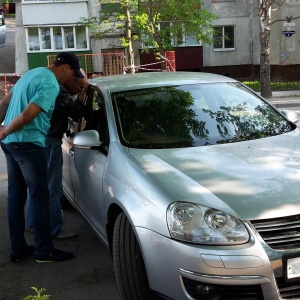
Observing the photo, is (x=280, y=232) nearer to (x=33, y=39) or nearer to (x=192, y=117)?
(x=192, y=117)

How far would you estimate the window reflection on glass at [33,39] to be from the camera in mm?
26266

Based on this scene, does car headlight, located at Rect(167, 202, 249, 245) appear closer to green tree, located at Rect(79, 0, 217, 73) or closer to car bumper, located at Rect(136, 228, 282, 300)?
car bumper, located at Rect(136, 228, 282, 300)

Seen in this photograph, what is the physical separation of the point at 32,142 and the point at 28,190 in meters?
0.48

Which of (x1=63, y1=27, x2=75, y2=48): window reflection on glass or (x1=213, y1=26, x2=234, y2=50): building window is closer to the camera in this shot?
(x1=63, y1=27, x2=75, y2=48): window reflection on glass

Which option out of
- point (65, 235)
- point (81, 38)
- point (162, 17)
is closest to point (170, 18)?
point (162, 17)

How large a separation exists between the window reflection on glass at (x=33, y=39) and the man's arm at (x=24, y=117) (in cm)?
Answer: 2394

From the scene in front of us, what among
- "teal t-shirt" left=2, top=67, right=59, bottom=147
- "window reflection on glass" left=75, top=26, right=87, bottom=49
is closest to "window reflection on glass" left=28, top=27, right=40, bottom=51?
"window reflection on glass" left=75, top=26, right=87, bottom=49

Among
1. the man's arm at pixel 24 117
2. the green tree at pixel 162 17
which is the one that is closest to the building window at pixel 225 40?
the green tree at pixel 162 17

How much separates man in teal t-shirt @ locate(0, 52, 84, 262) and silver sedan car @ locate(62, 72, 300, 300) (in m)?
0.34

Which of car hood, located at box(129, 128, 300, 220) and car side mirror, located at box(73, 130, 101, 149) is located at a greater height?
car side mirror, located at box(73, 130, 101, 149)

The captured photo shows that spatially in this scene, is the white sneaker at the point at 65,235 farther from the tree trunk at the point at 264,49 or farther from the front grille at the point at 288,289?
the tree trunk at the point at 264,49

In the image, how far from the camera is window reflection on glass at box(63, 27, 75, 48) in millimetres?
26531

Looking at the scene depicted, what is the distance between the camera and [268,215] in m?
2.56

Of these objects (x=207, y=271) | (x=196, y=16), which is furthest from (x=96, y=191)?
(x=196, y=16)
